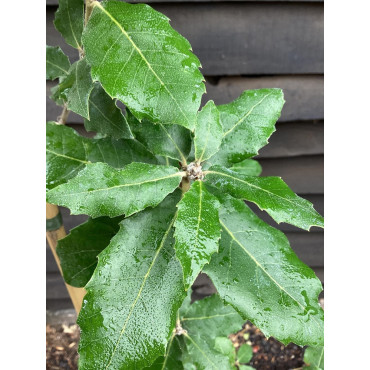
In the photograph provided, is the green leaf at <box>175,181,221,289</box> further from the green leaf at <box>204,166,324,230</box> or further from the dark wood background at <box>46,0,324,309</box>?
the dark wood background at <box>46,0,324,309</box>

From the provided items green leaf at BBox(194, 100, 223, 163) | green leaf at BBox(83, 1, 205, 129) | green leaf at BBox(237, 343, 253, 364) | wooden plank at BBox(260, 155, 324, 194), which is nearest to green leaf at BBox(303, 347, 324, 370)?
green leaf at BBox(237, 343, 253, 364)

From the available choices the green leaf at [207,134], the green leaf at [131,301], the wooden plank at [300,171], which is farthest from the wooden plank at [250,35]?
the green leaf at [131,301]

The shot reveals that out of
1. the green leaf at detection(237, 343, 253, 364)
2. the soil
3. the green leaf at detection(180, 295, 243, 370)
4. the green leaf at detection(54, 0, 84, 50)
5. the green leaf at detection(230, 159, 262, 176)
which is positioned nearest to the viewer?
the green leaf at detection(54, 0, 84, 50)

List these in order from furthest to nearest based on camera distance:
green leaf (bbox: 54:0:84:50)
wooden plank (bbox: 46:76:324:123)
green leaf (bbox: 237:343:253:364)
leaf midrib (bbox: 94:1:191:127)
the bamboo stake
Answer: green leaf (bbox: 237:343:253:364) < wooden plank (bbox: 46:76:324:123) < the bamboo stake < green leaf (bbox: 54:0:84:50) < leaf midrib (bbox: 94:1:191:127)

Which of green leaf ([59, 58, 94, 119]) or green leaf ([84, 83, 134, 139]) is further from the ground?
green leaf ([59, 58, 94, 119])

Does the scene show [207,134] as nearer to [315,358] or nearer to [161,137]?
[161,137]

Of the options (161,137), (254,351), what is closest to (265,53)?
(161,137)

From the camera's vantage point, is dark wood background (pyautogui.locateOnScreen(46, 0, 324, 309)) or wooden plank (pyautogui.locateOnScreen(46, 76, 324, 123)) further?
wooden plank (pyautogui.locateOnScreen(46, 76, 324, 123))
